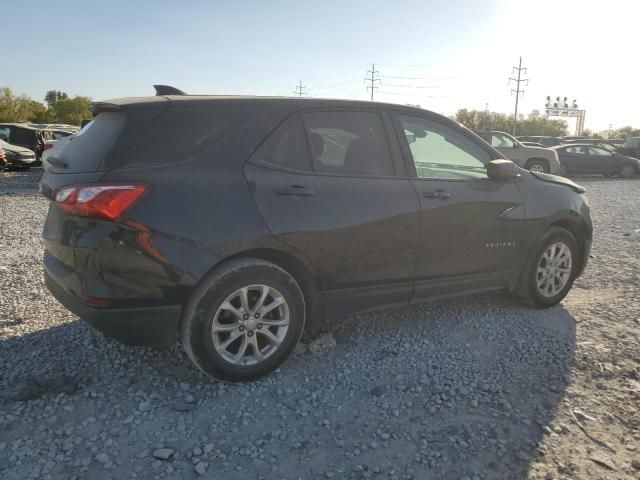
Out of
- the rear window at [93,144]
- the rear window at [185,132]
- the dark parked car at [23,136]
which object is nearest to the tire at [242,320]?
the rear window at [185,132]

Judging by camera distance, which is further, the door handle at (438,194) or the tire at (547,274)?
the tire at (547,274)

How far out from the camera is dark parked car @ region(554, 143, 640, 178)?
21953 millimetres

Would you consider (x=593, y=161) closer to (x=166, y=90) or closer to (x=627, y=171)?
(x=627, y=171)

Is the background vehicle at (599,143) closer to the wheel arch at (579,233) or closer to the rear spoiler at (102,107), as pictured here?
the wheel arch at (579,233)

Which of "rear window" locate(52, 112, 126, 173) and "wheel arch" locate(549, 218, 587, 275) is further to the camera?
"wheel arch" locate(549, 218, 587, 275)

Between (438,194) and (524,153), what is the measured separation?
1573 cm

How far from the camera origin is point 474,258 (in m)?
4.08

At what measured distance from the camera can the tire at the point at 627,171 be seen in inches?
883

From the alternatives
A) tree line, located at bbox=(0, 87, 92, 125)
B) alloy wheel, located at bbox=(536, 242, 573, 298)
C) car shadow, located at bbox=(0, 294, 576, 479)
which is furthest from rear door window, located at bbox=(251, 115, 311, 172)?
tree line, located at bbox=(0, 87, 92, 125)

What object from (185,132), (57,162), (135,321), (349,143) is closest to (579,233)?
(349,143)

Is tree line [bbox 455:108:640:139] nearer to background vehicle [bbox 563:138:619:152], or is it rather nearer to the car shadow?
background vehicle [bbox 563:138:619:152]

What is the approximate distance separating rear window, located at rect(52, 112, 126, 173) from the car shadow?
1.30 metres

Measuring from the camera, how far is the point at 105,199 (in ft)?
9.02

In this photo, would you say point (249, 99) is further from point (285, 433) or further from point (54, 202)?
point (285, 433)
